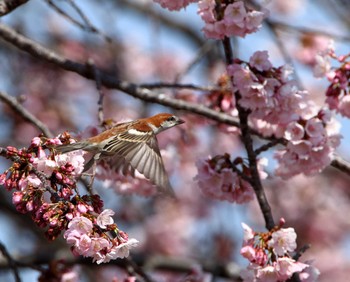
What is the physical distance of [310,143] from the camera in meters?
3.41

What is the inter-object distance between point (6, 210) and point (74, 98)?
311cm

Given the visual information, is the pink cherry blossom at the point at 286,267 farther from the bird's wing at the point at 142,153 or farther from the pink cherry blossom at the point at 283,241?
the bird's wing at the point at 142,153

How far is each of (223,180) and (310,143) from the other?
18.3 inches

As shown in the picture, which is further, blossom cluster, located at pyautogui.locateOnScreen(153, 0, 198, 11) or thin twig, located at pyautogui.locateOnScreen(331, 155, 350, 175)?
thin twig, located at pyautogui.locateOnScreen(331, 155, 350, 175)

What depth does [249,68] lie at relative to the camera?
329 centimetres

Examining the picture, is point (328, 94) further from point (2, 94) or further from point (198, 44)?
point (198, 44)

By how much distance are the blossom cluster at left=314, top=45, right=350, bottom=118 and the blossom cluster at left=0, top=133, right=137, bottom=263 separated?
156 centimetres

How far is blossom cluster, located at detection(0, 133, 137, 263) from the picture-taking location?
93.4 inches

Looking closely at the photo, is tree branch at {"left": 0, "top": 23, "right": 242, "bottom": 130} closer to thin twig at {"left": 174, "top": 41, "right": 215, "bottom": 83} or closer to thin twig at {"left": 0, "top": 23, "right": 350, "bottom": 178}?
thin twig at {"left": 0, "top": 23, "right": 350, "bottom": 178}

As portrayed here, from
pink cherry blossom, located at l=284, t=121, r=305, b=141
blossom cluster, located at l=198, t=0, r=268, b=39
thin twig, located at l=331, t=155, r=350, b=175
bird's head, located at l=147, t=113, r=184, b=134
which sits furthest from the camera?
bird's head, located at l=147, t=113, r=184, b=134

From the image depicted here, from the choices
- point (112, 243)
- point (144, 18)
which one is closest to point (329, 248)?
point (144, 18)

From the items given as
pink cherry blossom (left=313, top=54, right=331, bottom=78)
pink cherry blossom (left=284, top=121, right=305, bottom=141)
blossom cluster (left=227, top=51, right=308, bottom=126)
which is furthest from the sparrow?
pink cherry blossom (left=313, top=54, right=331, bottom=78)

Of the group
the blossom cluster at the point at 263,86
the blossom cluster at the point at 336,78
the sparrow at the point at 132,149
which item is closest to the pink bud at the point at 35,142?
the sparrow at the point at 132,149

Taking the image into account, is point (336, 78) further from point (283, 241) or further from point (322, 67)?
point (283, 241)
